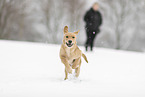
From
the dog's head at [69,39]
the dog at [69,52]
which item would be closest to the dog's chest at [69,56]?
the dog at [69,52]

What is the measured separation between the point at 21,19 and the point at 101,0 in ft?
34.2

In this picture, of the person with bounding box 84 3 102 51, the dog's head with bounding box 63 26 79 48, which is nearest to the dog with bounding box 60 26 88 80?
the dog's head with bounding box 63 26 79 48

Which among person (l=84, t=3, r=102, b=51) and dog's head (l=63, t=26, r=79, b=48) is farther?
person (l=84, t=3, r=102, b=51)

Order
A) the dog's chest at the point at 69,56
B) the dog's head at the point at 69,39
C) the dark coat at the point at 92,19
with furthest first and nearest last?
1. the dark coat at the point at 92,19
2. the dog's chest at the point at 69,56
3. the dog's head at the point at 69,39

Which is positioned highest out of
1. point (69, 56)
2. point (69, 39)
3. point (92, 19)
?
point (92, 19)

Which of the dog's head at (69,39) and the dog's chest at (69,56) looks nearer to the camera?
the dog's head at (69,39)

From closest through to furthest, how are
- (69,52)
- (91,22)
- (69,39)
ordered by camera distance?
→ (69,39) < (69,52) < (91,22)

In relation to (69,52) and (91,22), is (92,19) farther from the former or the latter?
(69,52)

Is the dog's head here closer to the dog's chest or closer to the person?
the dog's chest

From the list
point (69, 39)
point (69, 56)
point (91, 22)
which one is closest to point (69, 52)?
point (69, 56)

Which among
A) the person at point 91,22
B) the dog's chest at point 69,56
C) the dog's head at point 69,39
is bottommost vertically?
the dog's chest at point 69,56

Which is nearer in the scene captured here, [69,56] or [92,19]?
[69,56]

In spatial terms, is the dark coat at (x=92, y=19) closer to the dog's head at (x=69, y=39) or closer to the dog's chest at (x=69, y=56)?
the dog's chest at (x=69, y=56)

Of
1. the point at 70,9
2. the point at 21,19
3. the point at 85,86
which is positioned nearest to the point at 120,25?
the point at 70,9
